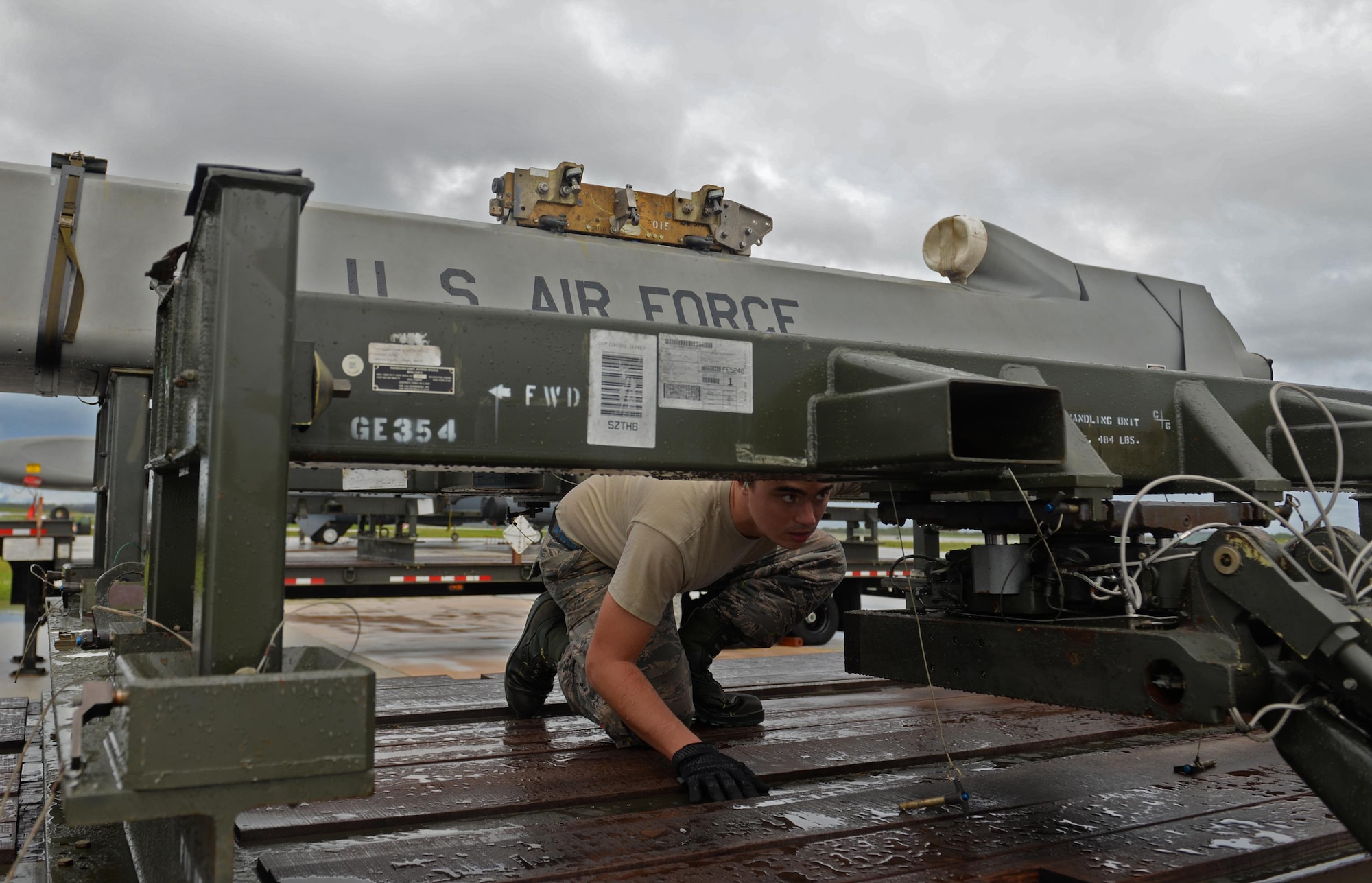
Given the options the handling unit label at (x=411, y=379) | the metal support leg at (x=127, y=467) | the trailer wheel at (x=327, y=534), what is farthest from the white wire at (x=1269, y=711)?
the trailer wheel at (x=327, y=534)

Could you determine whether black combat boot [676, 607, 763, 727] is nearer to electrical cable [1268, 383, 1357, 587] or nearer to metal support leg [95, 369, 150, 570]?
electrical cable [1268, 383, 1357, 587]

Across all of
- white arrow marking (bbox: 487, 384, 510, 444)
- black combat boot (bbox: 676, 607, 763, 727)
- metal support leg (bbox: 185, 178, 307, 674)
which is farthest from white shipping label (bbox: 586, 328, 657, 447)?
black combat boot (bbox: 676, 607, 763, 727)

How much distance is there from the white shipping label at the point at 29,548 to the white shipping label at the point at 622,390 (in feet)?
24.9

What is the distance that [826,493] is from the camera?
2369 mm

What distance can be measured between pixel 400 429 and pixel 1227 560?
4.48ft

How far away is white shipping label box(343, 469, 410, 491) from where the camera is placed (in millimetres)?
4320

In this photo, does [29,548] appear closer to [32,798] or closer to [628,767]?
[32,798]

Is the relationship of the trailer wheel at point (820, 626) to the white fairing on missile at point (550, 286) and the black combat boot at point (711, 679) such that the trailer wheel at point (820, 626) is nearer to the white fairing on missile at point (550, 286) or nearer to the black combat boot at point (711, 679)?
the white fairing on missile at point (550, 286)

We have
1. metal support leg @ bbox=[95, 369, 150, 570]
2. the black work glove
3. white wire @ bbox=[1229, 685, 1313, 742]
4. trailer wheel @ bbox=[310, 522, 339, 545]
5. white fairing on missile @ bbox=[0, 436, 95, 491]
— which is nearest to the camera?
white wire @ bbox=[1229, 685, 1313, 742]

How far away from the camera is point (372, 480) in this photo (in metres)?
4.36

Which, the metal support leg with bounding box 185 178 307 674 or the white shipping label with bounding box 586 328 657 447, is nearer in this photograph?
the metal support leg with bounding box 185 178 307 674

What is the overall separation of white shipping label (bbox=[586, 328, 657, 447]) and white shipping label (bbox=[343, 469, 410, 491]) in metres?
2.84

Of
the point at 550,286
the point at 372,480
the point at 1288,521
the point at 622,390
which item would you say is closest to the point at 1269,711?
the point at 1288,521

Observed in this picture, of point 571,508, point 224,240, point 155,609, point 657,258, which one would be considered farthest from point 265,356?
point 657,258
